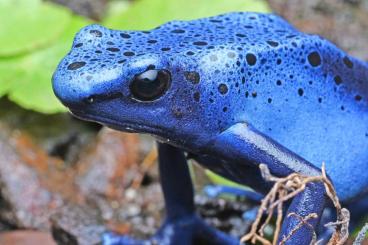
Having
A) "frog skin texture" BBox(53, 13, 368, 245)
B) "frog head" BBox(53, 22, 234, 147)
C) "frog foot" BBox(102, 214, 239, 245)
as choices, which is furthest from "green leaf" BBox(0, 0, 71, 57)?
"frog head" BBox(53, 22, 234, 147)

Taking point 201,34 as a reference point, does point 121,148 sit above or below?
below

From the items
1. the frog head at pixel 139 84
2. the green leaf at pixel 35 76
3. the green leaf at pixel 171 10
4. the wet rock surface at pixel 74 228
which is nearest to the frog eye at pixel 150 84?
the frog head at pixel 139 84

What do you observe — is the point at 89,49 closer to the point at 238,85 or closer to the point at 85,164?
the point at 238,85

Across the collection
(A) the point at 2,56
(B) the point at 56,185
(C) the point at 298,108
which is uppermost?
(C) the point at 298,108

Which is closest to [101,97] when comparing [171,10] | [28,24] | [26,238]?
[26,238]

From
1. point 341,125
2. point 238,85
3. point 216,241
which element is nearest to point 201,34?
point 238,85

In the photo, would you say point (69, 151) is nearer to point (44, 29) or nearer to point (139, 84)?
point (44, 29)

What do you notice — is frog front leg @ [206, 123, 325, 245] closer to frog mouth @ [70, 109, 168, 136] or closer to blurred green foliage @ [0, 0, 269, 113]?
frog mouth @ [70, 109, 168, 136]

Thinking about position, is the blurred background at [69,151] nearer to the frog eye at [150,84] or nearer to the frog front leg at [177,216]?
the frog front leg at [177,216]
